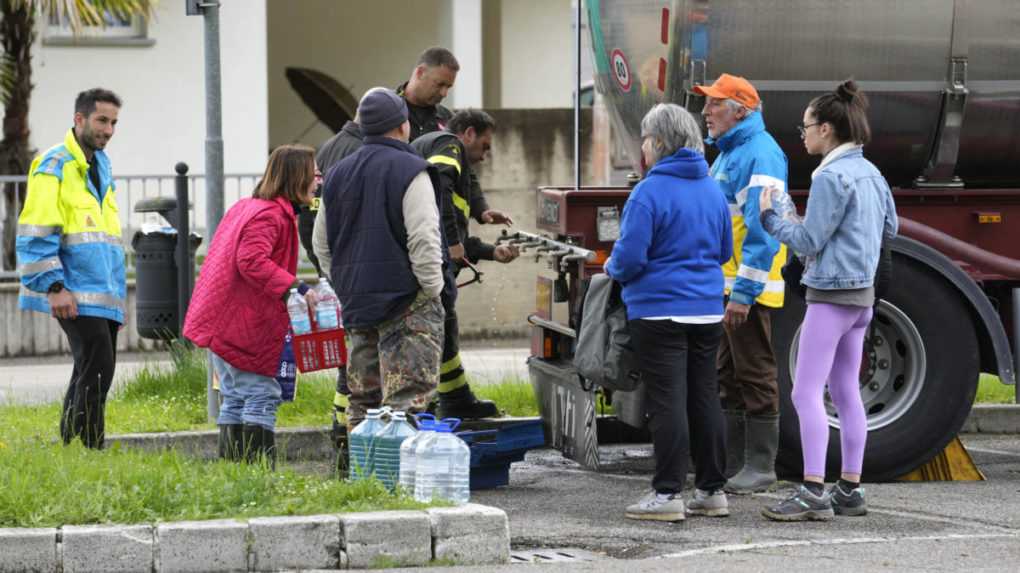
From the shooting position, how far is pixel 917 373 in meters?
8.12

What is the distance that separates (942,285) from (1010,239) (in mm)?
483

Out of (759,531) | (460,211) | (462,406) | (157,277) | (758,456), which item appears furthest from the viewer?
(157,277)

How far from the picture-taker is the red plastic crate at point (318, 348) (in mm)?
7266

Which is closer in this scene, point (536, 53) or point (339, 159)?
point (339, 159)

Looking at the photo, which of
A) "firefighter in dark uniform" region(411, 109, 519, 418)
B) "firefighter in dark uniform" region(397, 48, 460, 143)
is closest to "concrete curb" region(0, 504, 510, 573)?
"firefighter in dark uniform" region(411, 109, 519, 418)

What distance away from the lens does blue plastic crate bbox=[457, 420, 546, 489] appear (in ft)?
25.4

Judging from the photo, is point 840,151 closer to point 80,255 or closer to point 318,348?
point 318,348

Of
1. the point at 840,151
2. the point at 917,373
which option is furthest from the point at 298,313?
the point at 917,373

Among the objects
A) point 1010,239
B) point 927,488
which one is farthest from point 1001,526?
point 1010,239

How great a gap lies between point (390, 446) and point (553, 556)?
0.84 metres

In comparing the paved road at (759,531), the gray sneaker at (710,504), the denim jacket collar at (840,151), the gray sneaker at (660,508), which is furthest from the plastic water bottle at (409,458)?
the denim jacket collar at (840,151)

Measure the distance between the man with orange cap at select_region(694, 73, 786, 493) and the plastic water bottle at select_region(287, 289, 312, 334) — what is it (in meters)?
1.71

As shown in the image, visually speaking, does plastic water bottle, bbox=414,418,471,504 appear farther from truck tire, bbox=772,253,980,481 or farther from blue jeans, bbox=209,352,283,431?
truck tire, bbox=772,253,980,481

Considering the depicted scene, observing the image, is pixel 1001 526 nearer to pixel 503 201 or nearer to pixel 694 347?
pixel 694 347
